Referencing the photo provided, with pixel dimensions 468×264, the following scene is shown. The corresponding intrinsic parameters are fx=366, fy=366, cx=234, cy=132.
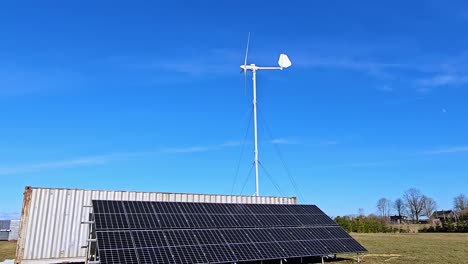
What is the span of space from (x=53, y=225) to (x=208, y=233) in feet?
28.3

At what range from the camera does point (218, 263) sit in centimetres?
1502

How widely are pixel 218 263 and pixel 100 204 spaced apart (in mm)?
6222

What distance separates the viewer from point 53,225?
19328 millimetres

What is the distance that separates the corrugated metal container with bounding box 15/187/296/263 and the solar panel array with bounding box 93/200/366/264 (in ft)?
12.5

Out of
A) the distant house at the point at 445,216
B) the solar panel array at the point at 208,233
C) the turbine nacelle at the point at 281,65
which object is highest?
the turbine nacelle at the point at 281,65

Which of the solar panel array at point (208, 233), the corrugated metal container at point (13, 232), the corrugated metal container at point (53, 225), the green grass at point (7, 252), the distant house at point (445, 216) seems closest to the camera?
the solar panel array at point (208, 233)

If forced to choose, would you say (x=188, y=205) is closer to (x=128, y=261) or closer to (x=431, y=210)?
(x=128, y=261)

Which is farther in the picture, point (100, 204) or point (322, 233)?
point (322, 233)

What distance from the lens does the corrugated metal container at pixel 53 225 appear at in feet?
61.2

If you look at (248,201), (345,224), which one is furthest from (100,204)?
(345,224)

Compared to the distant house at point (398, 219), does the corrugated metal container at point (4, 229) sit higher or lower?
lower

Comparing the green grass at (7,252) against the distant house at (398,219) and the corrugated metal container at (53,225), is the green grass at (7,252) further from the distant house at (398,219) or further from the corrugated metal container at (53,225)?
the distant house at (398,219)

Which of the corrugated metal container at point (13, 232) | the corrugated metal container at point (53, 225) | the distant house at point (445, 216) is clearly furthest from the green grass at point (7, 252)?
the distant house at point (445, 216)

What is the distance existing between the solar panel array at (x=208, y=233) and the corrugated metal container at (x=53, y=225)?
3.81 metres
